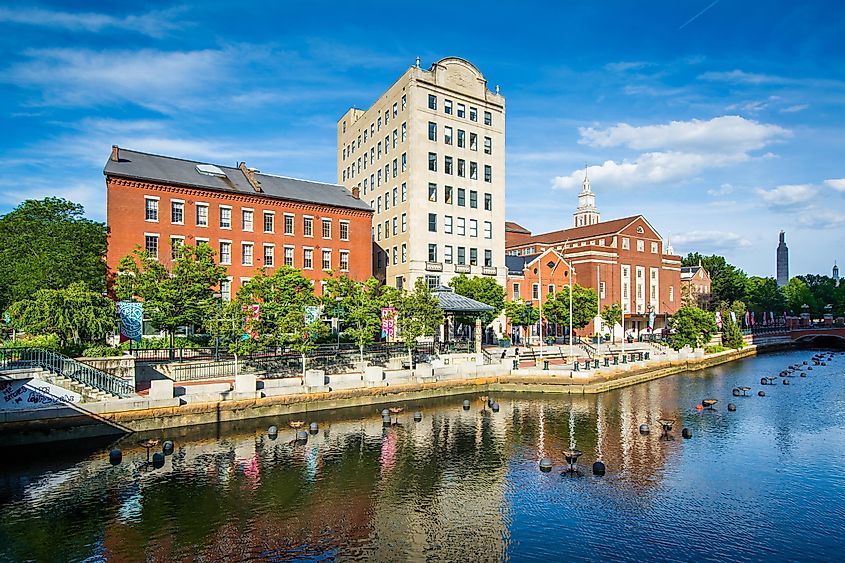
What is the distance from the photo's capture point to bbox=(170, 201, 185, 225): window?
159 feet

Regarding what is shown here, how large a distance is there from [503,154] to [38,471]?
58.1 m

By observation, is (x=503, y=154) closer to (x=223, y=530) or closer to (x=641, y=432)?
(x=641, y=432)

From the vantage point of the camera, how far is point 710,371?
5809 centimetres

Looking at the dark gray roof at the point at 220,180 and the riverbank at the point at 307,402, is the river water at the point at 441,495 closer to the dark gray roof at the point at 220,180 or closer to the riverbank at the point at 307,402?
the riverbank at the point at 307,402

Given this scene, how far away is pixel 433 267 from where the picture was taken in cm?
6162

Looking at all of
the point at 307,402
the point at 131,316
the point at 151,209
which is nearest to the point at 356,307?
the point at 307,402

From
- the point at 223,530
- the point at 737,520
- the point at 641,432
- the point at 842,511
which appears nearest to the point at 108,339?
the point at 223,530

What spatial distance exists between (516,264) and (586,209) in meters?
88.8

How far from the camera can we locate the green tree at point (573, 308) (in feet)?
210

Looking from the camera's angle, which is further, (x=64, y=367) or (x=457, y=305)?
(x=457, y=305)

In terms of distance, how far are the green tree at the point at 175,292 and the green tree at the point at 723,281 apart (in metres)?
101

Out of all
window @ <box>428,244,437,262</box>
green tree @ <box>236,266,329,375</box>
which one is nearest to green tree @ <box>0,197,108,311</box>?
green tree @ <box>236,266,329,375</box>

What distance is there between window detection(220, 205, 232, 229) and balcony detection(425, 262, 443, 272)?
2137 centimetres

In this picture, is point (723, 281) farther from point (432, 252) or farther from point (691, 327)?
point (432, 252)
